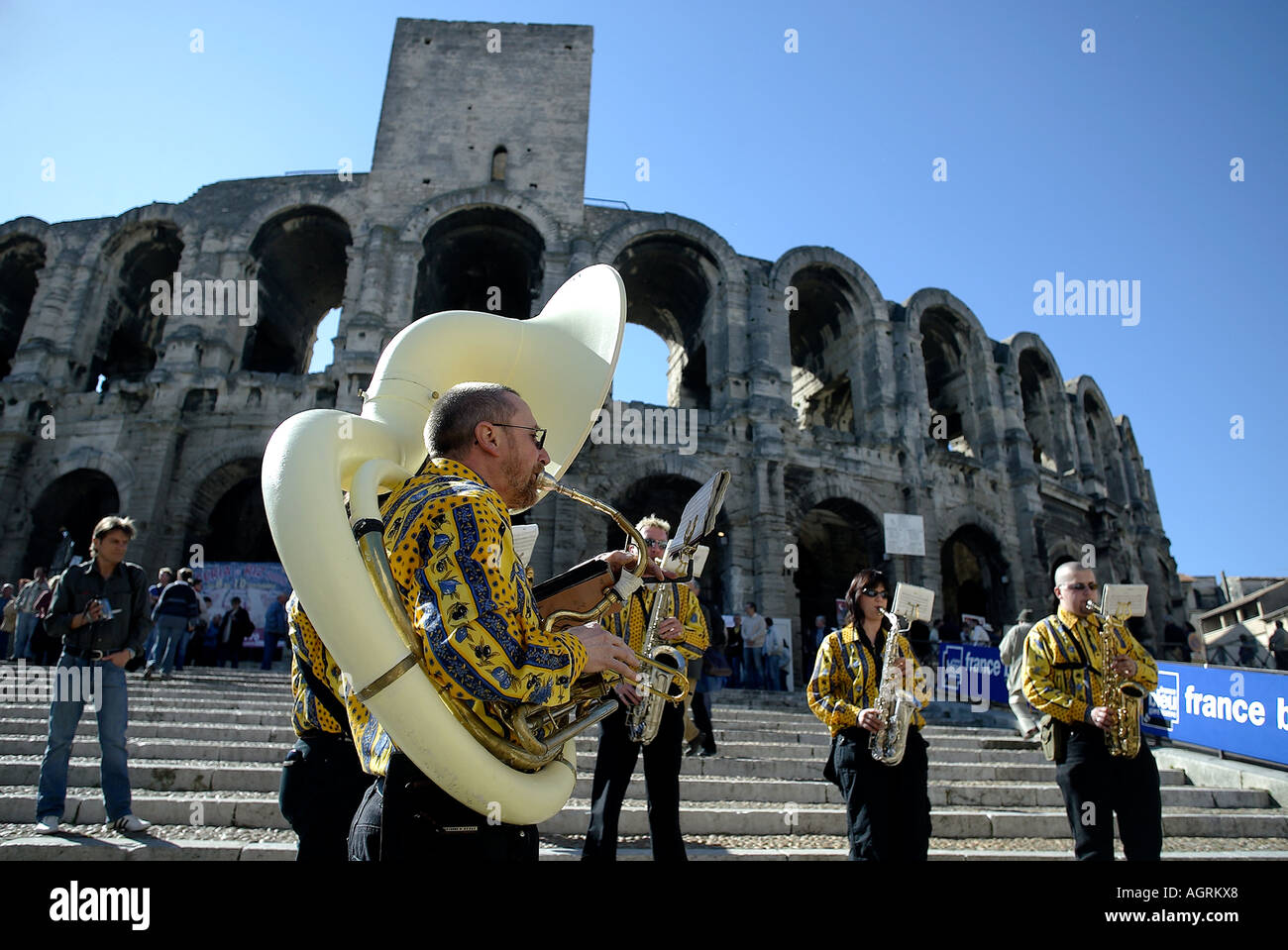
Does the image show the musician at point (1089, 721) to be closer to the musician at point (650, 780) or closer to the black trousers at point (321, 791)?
the musician at point (650, 780)

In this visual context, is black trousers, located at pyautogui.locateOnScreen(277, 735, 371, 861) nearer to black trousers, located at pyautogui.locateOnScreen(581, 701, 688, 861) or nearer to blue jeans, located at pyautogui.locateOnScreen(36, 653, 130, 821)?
black trousers, located at pyautogui.locateOnScreen(581, 701, 688, 861)

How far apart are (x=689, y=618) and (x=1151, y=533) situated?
28316 millimetres

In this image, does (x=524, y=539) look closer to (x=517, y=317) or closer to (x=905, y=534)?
(x=905, y=534)

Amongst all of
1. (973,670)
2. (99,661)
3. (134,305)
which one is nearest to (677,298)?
(973,670)

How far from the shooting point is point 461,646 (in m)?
1.50

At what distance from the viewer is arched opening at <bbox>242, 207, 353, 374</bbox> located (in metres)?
18.4

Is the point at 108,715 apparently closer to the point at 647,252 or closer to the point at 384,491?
the point at 384,491

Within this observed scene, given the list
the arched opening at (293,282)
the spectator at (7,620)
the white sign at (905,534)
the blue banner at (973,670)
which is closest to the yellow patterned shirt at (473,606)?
the blue banner at (973,670)

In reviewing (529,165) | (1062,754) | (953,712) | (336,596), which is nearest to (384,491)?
(336,596)

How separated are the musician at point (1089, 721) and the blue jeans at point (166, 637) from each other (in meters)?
10.3

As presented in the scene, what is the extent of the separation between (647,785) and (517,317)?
17476 millimetres

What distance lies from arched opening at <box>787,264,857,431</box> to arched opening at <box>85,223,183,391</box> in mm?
17545

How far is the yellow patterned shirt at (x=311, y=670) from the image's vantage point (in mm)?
2107

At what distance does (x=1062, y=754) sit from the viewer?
3.60 meters
